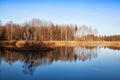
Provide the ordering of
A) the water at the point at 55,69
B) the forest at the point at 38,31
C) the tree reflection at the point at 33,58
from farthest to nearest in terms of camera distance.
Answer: the forest at the point at 38,31 < the tree reflection at the point at 33,58 < the water at the point at 55,69

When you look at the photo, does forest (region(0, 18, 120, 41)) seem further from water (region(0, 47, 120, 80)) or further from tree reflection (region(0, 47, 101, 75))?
water (region(0, 47, 120, 80))

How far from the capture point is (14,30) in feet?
194

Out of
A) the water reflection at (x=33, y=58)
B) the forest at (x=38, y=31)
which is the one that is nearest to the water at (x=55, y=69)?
the water reflection at (x=33, y=58)

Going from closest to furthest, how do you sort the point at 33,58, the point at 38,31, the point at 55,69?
the point at 55,69
the point at 33,58
the point at 38,31

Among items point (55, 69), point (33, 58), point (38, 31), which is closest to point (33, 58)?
point (33, 58)

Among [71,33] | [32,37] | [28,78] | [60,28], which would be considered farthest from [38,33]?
[28,78]

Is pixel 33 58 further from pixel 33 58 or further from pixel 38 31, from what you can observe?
pixel 38 31

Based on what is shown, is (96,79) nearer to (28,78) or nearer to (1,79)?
(28,78)

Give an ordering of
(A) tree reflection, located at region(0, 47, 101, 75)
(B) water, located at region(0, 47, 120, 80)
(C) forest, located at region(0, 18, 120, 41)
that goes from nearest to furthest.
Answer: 1. (B) water, located at region(0, 47, 120, 80)
2. (A) tree reflection, located at region(0, 47, 101, 75)
3. (C) forest, located at region(0, 18, 120, 41)

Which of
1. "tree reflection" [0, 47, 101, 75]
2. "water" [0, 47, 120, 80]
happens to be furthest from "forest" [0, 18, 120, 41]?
"water" [0, 47, 120, 80]

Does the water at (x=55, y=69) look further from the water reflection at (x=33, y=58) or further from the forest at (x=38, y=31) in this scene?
the forest at (x=38, y=31)

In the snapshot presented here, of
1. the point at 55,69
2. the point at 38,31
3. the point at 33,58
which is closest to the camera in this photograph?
the point at 55,69

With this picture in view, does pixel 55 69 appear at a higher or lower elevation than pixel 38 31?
lower

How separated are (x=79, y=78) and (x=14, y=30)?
4947cm
